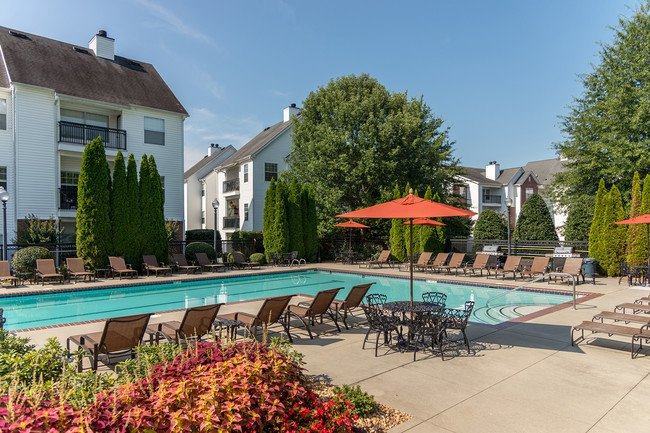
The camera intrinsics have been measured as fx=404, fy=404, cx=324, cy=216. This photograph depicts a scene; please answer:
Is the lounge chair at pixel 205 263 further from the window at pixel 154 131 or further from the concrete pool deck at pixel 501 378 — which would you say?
the concrete pool deck at pixel 501 378

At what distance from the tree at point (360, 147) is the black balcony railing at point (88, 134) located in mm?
10990

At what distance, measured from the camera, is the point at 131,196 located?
18469 mm

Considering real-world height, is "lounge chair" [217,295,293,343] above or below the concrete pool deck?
above

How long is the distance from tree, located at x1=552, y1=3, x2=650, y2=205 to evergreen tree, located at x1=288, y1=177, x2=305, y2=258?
55.2 ft

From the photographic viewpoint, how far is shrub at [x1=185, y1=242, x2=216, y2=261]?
797 inches

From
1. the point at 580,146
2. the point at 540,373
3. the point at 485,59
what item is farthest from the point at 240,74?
the point at 580,146

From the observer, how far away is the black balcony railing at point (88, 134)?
68.7 ft

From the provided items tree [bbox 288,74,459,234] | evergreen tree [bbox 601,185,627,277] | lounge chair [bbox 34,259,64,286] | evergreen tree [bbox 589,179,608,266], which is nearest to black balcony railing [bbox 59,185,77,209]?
lounge chair [bbox 34,259,64,286]

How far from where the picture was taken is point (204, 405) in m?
2.76

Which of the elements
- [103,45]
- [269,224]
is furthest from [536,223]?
[103,45]

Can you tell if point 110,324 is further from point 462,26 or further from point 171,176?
point 171,176

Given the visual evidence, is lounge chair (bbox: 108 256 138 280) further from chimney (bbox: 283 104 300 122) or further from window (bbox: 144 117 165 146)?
chimney (bbox: 283 104 300 122)

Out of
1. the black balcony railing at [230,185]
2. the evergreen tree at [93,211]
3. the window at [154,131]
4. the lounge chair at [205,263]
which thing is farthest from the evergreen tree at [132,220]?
the black balcony railing at [230,185]

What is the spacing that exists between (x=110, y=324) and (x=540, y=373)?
5801 millimetres
